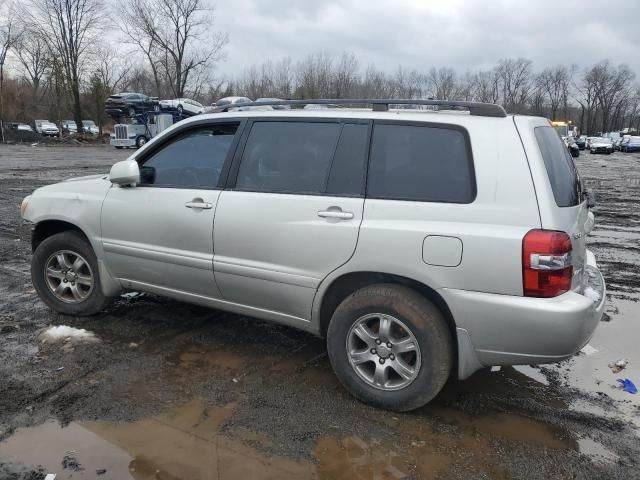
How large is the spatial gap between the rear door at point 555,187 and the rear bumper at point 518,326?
0.24 m

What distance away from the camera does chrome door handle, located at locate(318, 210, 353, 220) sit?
130 inches

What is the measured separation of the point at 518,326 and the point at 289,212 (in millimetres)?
1543

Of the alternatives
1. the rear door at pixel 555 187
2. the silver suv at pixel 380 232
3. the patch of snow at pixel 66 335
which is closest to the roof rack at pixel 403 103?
the silver suv at pixel 380 232

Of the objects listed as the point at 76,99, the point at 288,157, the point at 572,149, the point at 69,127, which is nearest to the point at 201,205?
the point at 288,157

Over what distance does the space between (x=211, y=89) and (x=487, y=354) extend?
6007 centimetres

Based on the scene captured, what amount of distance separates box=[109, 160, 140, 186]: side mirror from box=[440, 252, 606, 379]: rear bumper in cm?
254

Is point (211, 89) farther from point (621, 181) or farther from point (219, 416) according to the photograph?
point (219, 416)

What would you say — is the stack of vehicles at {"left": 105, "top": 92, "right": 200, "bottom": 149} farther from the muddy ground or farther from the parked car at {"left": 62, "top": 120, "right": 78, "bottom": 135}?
the muddy ground

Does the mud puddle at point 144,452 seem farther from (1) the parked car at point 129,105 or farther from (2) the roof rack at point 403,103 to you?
(1) the parked car at point 129,105

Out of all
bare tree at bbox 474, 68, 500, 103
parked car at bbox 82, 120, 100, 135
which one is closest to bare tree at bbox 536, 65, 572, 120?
bare tree at bbox 474, 68, 500, 103

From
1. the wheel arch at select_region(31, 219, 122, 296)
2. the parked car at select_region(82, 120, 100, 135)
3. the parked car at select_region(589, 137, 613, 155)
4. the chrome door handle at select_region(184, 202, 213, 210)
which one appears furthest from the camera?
the parked car at select_region(82, 120, 100, 135)

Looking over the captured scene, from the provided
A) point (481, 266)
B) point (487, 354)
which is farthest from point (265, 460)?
point (481, 266)

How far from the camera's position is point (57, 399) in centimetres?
341

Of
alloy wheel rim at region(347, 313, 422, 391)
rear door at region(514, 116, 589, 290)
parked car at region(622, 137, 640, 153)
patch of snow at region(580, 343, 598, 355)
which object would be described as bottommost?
parked car at region(622, 137, 640, 153)
